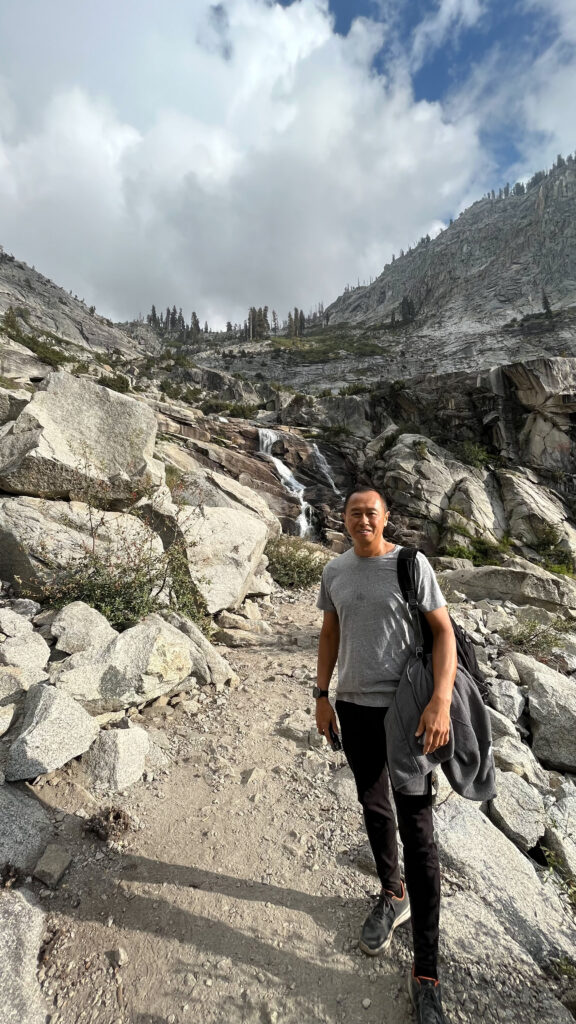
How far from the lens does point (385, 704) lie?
7.86 feet

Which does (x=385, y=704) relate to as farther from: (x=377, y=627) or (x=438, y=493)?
(x=438, y=493)

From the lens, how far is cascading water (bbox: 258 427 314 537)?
2069cm

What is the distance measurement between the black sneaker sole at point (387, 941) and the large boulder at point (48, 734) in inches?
101

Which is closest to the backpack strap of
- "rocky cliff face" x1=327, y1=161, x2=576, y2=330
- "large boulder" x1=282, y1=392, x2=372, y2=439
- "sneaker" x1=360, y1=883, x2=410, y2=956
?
"sneaker" x1=360, y1=883, x2=410, y2=956

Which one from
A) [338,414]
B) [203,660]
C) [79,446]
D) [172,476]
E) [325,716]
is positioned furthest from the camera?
[338,414]

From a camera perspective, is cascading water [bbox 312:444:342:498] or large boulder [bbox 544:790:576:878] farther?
cascading water [bbox 312:444:342:498]

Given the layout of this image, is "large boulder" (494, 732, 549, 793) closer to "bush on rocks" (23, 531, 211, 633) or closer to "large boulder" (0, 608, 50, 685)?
"bush on rocks" (23, 531, 211, 633)

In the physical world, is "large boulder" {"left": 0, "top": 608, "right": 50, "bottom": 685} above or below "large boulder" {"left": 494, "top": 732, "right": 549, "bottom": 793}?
above

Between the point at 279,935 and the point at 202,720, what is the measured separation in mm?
2399

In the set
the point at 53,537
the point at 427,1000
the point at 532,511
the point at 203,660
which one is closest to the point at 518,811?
the point at 427,1000

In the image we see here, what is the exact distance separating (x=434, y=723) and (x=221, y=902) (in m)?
1.99

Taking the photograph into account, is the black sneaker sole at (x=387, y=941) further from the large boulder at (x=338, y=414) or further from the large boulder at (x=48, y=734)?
the large boulder at (x=338, y=414)

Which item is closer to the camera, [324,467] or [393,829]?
[393,829]

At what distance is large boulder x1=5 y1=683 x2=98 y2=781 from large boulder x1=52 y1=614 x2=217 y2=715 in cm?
32
